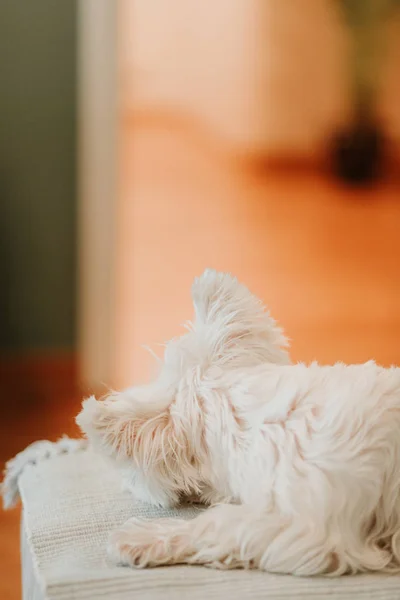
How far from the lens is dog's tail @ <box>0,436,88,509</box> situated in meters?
1.09

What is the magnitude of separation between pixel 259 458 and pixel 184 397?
105mm

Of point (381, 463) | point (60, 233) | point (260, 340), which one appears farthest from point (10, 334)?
point (381, 463)

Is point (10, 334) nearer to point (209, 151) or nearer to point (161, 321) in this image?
point (161, 321)

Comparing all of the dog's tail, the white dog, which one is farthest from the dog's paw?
the dog's tail

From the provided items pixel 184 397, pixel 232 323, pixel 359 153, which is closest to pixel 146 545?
pixel 184 397

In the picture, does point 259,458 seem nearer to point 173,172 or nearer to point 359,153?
point 173,172

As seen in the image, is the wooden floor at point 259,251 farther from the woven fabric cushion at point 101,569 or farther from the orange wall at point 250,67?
the woven fabric cushion at point 101,569

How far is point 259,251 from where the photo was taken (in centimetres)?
311

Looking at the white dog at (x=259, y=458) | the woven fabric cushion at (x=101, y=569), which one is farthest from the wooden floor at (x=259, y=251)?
the white dog at (x=259, y=458)

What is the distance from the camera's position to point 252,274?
310 centimetres

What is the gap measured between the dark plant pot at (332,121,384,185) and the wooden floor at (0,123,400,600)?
6cm

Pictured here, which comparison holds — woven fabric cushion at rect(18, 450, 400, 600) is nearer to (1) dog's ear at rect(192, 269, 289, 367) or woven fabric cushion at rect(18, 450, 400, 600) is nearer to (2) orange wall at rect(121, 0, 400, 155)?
(1) dog's ear at rect(192, 269, 289, 367)

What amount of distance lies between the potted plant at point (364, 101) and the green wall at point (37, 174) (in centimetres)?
104

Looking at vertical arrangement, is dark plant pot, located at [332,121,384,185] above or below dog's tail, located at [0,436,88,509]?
above
